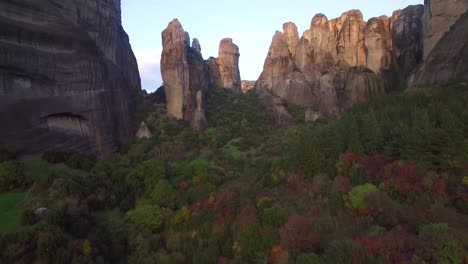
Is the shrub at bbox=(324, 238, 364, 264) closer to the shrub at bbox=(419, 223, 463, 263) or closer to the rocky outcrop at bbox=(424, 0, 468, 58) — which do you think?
the shrub at bbox=(419, 223, 463, 263)

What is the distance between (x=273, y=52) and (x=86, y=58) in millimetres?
41027

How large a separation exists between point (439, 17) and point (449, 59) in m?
9.24

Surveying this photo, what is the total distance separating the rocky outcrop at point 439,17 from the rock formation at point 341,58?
10467 millimetres

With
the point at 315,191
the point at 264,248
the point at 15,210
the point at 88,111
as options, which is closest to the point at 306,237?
the point at 264,248

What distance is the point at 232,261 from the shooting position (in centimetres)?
2716

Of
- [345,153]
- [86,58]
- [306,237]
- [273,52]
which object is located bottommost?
[306,237]

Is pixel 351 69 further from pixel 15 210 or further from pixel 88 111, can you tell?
pixel 15 210

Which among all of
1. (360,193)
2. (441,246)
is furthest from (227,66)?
(441,246)

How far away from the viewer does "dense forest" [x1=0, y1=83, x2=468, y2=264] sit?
25.2 m

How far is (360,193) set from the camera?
97.4 feet

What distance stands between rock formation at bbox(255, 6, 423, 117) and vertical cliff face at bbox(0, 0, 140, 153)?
106ft

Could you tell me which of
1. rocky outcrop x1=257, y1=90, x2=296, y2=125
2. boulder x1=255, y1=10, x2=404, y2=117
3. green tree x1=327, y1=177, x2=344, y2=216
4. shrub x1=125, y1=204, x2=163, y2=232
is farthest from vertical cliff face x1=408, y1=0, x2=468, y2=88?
shrub x1=125, y1=204, x2=163, y2=232

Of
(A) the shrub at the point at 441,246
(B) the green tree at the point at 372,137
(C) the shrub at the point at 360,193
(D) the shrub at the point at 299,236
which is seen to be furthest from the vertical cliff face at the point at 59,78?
(A) the shrub at the point at 441,246

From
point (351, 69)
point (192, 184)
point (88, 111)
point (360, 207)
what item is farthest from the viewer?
point (351, 69)
